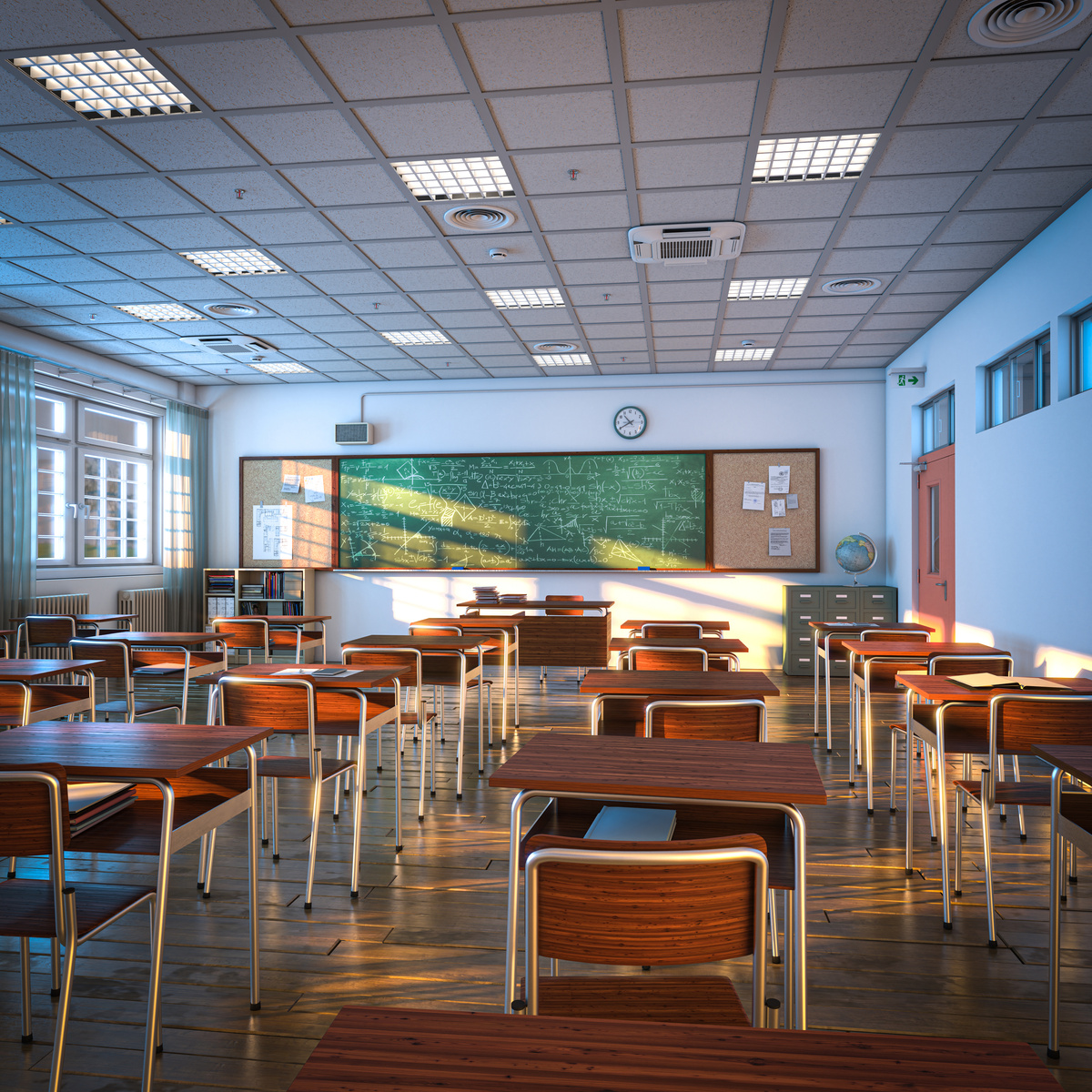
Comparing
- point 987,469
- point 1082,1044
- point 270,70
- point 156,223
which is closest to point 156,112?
point 270,70

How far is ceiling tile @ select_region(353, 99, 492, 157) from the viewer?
10.9ft

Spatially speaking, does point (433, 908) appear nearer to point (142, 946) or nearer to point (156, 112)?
point (142, 946)

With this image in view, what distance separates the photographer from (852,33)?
2.81 meters

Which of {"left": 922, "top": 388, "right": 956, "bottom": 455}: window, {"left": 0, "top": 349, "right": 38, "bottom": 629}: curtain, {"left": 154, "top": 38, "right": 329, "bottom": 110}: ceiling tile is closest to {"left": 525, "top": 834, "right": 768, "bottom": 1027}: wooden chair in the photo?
{"left": 154, "top": 38, "right": 329, "bottom": 110}: ceiling tile

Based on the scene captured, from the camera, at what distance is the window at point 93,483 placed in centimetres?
710

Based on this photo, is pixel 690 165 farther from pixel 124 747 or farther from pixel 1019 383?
pixel 124 747

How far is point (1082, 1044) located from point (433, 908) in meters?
1.78

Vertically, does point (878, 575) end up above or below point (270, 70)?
below

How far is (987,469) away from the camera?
17.6 feet

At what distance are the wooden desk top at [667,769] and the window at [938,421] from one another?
5335 millimetres

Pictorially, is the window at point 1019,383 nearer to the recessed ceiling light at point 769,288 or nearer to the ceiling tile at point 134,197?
the recessed ceiling light at point 769,288

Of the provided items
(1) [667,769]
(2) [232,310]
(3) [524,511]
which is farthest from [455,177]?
(3) [524,511]

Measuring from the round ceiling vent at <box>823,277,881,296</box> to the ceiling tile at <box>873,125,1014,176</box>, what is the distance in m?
1.56

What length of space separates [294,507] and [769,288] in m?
5.58
